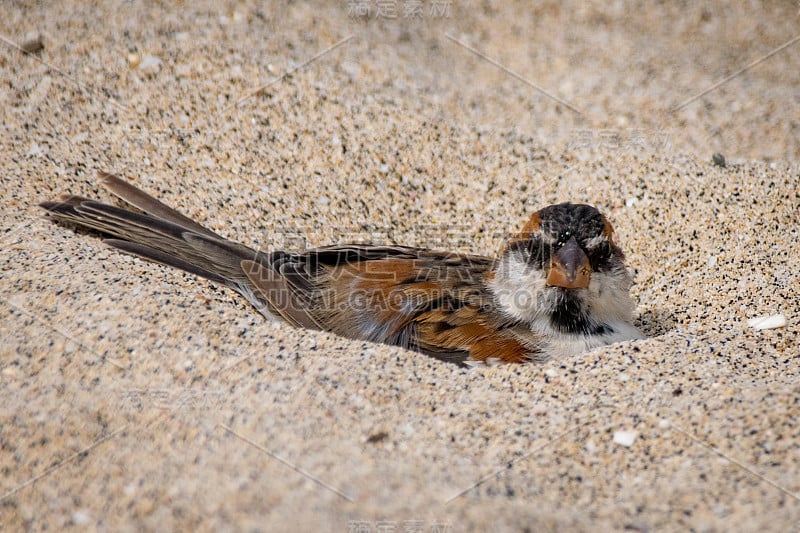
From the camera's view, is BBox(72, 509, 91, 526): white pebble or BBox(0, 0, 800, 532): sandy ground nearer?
BBox(72, 509, 91, 526): white pebble

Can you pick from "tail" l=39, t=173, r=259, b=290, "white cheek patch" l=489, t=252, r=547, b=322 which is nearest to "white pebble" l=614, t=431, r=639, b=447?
"white cheek patch" l=489, t=252, r=547, b=322

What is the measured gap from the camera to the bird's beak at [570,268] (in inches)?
141

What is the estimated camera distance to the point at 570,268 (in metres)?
3.60

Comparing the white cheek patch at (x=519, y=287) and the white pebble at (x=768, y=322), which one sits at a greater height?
the white cheek patch at (x=519, y=287)

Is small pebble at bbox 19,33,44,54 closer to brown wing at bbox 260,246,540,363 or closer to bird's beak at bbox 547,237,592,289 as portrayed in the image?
brown wing at bbox 260,246,540,363

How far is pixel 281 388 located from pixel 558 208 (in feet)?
5.95

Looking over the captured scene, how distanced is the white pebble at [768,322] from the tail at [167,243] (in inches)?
107

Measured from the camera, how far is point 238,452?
2553 millimetres

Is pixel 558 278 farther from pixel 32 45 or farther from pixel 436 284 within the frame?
pixel 32 45

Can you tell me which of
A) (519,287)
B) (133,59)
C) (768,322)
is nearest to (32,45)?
(133,59)

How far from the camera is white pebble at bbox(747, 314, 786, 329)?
371 cm

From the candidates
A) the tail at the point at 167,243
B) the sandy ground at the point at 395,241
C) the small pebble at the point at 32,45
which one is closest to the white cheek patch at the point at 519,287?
the sandy ground at the point at 395,241

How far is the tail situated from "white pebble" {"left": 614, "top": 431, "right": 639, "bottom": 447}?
213 cm

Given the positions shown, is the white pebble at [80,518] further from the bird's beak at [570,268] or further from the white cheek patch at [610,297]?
the white cheek patch at [610,297]
